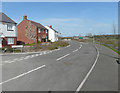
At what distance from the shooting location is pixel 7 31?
2734 centimetres

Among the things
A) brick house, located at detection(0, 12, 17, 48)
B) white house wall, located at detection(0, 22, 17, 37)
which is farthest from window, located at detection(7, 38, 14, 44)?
white house wall, located at detection(0, 22, 17, 37)

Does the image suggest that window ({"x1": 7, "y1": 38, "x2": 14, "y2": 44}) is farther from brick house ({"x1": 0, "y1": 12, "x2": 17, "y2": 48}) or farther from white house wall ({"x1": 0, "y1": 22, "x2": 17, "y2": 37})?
white house wall ({"x1": 0, "y1": 22, "x2": 17, "y2": 37})

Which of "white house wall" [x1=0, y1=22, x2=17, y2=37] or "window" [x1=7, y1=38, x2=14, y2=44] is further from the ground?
"white house wall" [x1=0, y1=22, x2=17, y2=37]

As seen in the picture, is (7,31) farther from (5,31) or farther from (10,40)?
(10,40)

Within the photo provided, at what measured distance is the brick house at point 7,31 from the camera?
26.1 metres

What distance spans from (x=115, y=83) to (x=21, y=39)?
38.1 metres

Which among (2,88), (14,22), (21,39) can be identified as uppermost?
(14,22)

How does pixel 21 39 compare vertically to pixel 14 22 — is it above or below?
below

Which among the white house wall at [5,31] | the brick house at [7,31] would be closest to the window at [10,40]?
the brick house at [7,31]

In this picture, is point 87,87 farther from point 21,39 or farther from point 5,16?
point 21,39

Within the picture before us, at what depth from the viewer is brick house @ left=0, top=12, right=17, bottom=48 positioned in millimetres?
26131

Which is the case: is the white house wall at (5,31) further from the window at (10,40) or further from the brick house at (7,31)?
the window at (10,40)

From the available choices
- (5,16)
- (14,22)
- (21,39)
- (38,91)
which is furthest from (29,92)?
(21,39)

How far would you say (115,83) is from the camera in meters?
6.21
